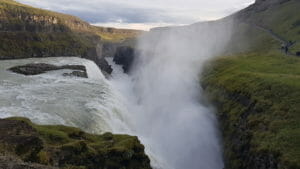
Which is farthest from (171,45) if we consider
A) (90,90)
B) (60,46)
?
(90,90)

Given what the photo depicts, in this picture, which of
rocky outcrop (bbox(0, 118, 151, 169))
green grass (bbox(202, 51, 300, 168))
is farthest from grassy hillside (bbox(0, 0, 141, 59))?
green grass (bbox(202, 51, 300, 168))

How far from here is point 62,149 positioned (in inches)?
700

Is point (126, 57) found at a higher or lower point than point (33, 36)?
lower

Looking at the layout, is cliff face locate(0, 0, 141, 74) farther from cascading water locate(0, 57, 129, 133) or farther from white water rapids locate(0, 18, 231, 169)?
cascading water locate(0, 57, 129, 133)

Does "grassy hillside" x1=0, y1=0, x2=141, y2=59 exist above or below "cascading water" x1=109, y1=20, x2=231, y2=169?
above

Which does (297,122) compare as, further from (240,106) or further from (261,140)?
(240,106)

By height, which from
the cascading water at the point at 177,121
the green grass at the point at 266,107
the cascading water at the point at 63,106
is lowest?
the cascading water at the point at 177,121

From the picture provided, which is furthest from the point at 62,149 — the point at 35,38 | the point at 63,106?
the point at 35,38

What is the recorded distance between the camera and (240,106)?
31547 mm

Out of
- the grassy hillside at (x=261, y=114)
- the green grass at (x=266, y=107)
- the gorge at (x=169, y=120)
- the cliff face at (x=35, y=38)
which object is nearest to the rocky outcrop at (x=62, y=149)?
the gorge at (x=169, y=120)

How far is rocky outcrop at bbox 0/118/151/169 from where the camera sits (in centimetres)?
1487

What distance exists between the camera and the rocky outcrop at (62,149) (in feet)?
48.8

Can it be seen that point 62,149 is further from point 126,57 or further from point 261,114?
point 126,57

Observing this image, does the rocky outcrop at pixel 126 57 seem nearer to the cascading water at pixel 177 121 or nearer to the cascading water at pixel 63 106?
the cascading water at pixel 177 121
